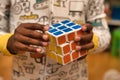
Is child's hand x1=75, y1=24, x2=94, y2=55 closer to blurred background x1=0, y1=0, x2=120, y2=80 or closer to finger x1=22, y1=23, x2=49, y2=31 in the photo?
finger x1=22, y1=23, x2=49, y2=31

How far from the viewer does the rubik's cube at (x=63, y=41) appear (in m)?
0.64

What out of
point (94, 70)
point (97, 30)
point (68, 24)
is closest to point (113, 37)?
point (94, 70)

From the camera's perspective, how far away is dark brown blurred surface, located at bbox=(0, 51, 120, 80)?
2119mm

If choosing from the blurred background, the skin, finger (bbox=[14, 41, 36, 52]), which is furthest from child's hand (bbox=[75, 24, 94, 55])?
the blurred background

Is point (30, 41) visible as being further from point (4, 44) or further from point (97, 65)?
point (97, 65)

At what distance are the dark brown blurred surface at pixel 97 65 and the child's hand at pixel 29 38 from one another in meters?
1.43

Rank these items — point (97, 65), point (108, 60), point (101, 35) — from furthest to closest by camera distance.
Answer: point (108, 60), point (97, 65), point (101, 35)

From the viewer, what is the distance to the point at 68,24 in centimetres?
68

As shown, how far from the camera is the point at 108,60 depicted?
2.39 metres

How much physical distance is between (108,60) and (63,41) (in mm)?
1803

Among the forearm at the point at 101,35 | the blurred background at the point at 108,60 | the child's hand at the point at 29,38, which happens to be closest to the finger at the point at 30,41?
the child's hand at the point at 29,38

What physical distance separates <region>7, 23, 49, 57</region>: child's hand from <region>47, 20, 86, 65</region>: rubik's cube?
0.02 m

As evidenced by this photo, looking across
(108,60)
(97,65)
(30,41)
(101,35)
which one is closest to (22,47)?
(30,41)

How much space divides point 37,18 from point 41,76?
0.18 m
